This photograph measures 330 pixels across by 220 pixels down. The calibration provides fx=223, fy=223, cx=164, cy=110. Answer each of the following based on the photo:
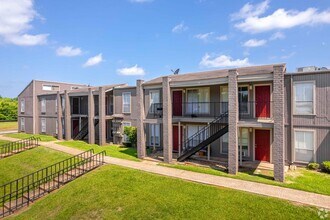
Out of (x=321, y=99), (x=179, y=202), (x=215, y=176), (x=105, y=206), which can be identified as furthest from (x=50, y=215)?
(x=321, y=99)

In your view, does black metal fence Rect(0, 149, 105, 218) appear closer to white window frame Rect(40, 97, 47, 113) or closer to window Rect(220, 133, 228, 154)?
window Rect(220, 133, 228, 154)

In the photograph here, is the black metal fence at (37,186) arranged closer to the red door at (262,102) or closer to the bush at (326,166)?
the red door at (262,102)

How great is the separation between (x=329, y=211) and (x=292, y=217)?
152 cm

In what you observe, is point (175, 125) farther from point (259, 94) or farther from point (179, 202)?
point (179, 202)

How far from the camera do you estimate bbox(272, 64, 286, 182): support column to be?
→ 12664 millimetres

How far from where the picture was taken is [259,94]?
55.1 feet

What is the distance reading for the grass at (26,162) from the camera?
60.4 ft

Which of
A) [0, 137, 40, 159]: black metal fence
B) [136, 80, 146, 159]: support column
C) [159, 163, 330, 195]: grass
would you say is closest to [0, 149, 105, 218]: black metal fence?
[136, 80, 146, 159]: support column

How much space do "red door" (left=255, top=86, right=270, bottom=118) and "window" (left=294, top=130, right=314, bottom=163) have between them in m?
2.44

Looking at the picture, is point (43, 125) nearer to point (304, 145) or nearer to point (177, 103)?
point (177, 103)

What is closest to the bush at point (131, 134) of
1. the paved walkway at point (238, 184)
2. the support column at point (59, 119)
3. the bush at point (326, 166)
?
the paved walkway at point (238, 184)

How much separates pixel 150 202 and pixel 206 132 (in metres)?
9.33

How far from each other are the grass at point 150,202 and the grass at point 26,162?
6537mm

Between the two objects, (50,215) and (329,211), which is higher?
(329,211)
